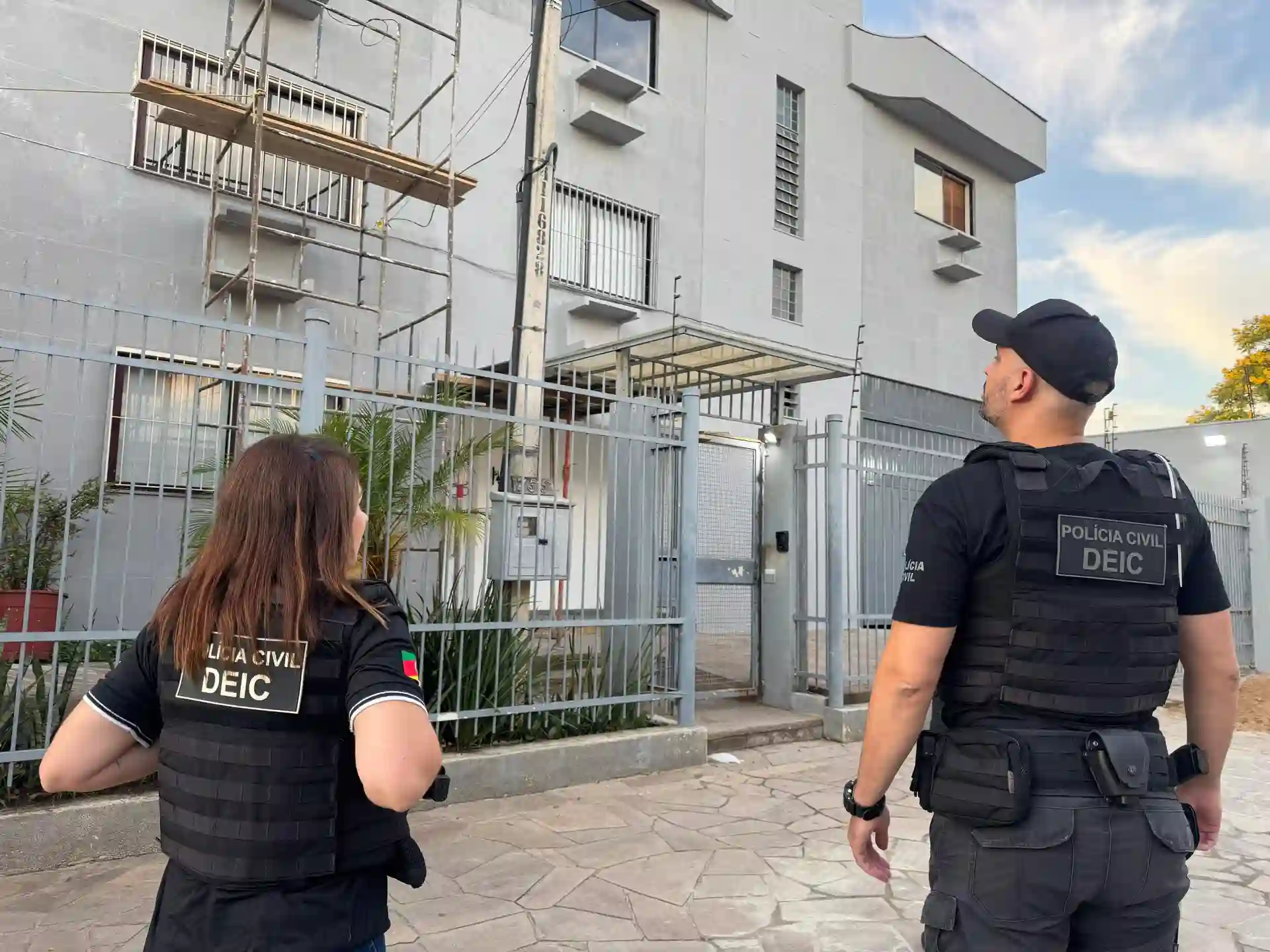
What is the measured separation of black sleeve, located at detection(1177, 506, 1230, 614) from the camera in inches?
78.2

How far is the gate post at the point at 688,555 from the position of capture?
6137mm

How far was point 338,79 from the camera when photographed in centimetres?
959

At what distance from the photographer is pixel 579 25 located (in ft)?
38.8

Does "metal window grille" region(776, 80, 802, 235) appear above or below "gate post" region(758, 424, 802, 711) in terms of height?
above

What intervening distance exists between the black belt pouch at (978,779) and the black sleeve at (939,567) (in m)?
0.24

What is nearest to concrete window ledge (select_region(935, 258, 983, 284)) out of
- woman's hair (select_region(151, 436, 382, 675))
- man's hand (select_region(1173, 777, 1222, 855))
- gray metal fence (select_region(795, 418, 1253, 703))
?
gray metal fence (select_region(795, 418, 1253, 703))

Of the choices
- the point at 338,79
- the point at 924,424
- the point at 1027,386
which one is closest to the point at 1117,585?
the point at 1027,386

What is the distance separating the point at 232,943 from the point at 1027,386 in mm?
1879

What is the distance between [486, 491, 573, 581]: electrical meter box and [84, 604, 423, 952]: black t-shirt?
3821mm

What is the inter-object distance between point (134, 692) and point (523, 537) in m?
3.93

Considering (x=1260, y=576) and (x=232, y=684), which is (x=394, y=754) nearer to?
(x=232, y=684)

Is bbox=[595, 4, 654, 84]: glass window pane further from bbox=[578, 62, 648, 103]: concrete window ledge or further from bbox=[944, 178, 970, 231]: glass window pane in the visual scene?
bbox=[944, 178, 970, 231]: glass window pane

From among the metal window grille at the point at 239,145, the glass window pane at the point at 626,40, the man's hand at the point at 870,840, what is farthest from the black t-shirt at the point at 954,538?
the glass window pane at the point at 626,40

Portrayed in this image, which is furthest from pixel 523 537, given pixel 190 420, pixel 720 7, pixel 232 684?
pixel 720 7
